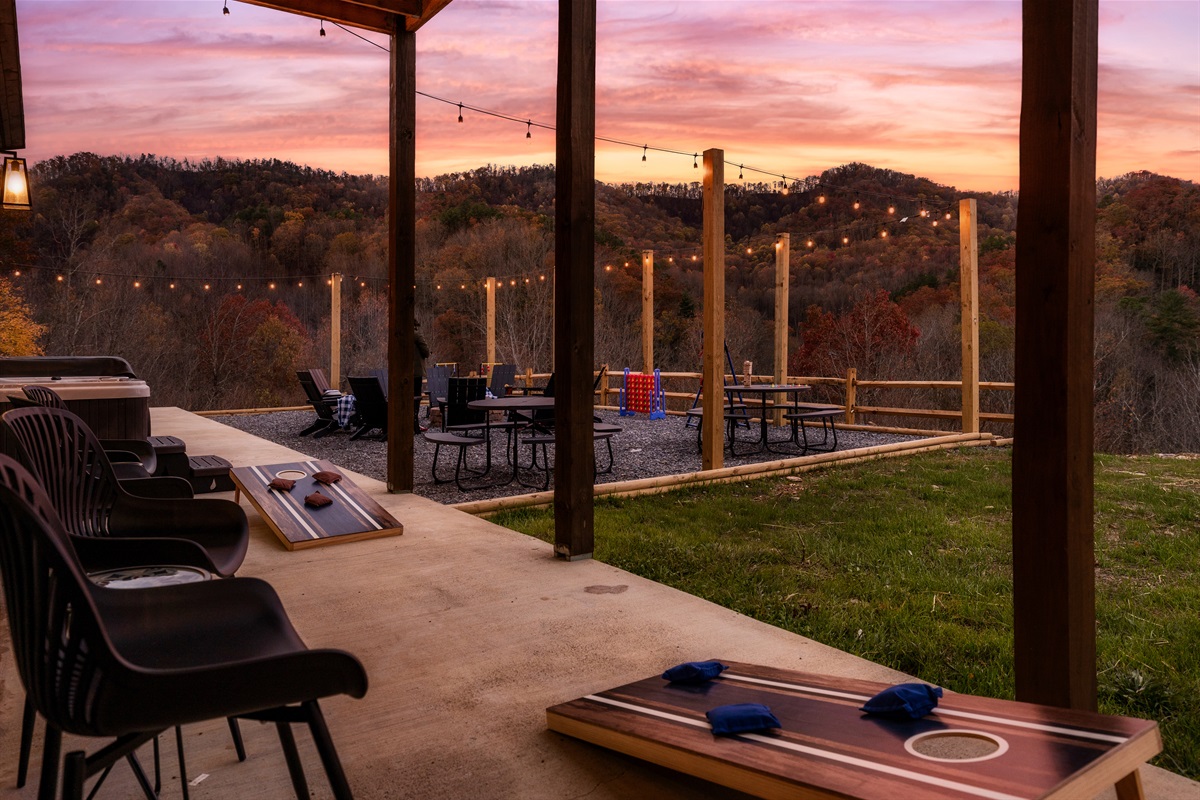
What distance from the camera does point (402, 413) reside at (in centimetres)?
543

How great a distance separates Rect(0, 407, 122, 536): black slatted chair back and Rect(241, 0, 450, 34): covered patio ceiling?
3.67m

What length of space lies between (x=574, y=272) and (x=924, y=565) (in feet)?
7.63

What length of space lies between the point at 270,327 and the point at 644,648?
79.4 feet

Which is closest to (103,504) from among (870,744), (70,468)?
(70,468)

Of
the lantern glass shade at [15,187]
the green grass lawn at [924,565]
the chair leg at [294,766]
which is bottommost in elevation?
the green grass lawn at [924,565]

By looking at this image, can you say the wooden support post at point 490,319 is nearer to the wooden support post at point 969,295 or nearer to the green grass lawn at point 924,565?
the wooden support post at point 969,295

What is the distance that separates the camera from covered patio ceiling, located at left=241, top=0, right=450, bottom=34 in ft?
17.0

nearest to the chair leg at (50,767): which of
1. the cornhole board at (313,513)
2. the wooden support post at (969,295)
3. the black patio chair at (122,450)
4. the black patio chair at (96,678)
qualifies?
the black patio chair at (96,678)

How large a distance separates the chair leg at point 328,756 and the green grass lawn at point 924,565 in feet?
6.69

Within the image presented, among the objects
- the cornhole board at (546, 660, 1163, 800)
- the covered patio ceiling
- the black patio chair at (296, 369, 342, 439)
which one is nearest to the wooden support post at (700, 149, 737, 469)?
the covered patio ceiling

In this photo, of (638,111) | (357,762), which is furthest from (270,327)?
(357,762)

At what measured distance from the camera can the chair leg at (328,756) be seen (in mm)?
1255

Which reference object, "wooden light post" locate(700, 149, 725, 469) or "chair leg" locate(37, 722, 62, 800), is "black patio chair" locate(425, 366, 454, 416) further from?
"chair leg" locate(37, 722, 62, 800)

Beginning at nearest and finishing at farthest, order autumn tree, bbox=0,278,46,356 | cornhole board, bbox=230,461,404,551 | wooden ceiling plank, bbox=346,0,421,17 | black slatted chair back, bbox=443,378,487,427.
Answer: cornhole board, bbox=230,461,404,551 → wooden ceiling plank, bbox=346,0,421,17 → black slatted chair back, bbox=443,378,487,427 → autumn tree, bbox=0,278,46,356
